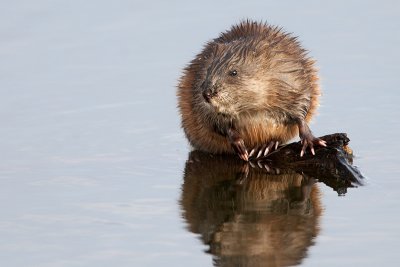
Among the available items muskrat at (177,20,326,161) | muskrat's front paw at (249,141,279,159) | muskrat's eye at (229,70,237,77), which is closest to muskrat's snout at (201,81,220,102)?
muskrat at (177,20,326,161)

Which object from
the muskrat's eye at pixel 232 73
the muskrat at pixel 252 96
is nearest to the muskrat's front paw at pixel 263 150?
the muskrat at pixel 252 96

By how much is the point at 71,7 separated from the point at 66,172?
184 inches

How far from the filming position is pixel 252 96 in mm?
9805

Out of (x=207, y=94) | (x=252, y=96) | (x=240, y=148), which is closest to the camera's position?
(x=207, y=94)

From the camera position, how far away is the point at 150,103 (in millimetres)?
11320

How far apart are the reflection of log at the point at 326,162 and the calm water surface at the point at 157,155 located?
5.0 inches

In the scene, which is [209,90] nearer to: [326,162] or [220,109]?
[220,109]

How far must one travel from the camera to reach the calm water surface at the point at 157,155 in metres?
7.91

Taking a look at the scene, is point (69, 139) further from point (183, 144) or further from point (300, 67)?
point (300, 67)

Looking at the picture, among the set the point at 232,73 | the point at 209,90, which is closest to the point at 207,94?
the point at 209,90

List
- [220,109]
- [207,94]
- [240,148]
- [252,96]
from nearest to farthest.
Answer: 1. [207,94]
2. [220,109]
3. [252,96]
4. [240,148]

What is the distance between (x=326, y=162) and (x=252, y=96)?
77 cm

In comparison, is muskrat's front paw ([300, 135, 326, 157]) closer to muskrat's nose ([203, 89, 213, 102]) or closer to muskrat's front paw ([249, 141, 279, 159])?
muskrat's front paw ([249, 141, 279, 159])

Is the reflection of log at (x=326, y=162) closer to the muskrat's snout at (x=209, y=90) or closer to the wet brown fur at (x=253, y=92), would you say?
the wet brown fur at (x=253, y=92)
